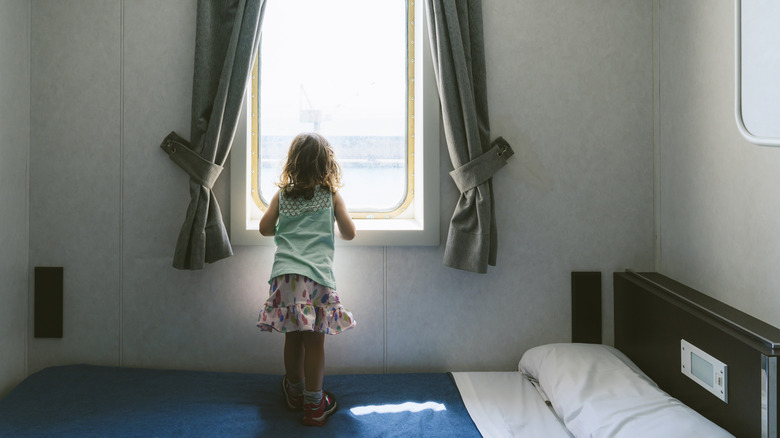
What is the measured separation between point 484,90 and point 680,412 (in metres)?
1.48

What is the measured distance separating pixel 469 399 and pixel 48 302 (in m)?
1.90

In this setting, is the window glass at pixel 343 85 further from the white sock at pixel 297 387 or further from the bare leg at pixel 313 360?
the white sock at pixel 297 387

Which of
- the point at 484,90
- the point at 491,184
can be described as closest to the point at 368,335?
the point at 491,184

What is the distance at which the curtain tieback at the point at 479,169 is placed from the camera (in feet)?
8.16

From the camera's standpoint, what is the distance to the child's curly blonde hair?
88.0 inches

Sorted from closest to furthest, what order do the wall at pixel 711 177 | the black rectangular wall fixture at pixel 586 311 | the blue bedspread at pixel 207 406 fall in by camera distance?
1. the wall at pixel 711 177
2. the blue bedspread at pixel 207 406
3. the black rectangular wall fixture at pixel 586 311

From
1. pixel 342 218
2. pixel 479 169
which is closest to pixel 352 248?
pixel 342 218

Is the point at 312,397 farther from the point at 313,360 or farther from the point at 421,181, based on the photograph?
the point at 421,181

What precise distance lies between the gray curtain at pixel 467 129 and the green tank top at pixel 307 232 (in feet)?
1.88

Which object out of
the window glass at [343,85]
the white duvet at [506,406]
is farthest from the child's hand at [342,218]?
the white duvet at [506,406]

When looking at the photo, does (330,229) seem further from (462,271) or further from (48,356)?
(48,356)

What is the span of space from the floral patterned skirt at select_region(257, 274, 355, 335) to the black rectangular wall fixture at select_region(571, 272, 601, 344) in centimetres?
114

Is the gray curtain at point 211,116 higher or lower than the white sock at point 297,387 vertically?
higher

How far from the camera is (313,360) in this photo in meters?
2.16
